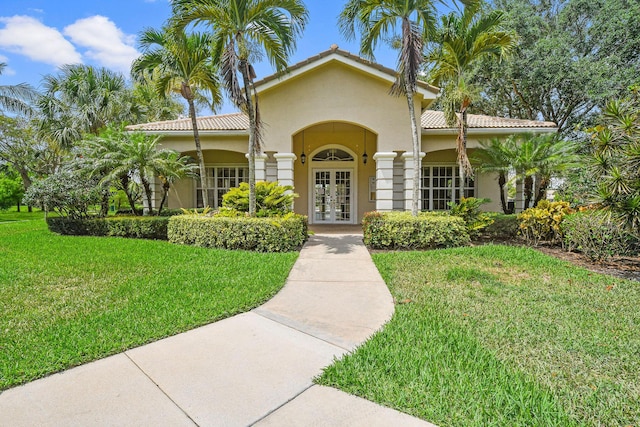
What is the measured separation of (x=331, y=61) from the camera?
1130 centimetres

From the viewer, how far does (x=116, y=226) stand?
11.1 metres

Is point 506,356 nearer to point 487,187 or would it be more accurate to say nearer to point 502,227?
point 502,227

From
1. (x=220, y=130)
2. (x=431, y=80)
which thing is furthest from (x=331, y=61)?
(x=220, y=130)

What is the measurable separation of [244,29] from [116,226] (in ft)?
26.1

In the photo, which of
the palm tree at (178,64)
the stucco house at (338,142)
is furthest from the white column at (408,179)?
the palm tree at (178,64)

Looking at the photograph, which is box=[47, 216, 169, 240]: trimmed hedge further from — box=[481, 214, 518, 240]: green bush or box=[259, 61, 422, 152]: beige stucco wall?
box=[481, 214, 518, 240]: green bush

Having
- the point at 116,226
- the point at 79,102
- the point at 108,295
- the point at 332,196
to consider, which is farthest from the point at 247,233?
the point at 79,102

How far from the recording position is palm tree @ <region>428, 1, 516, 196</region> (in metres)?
10.0

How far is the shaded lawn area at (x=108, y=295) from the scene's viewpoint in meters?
3.51

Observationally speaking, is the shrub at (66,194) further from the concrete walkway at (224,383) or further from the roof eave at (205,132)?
the concrete walkway at (224,383)

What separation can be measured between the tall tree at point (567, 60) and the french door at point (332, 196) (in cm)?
1188

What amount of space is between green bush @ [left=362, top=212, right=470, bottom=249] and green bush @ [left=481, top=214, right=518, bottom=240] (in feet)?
6.17

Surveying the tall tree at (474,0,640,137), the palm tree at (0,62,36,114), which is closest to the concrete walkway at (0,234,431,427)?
the tall tree at (474,0,640,137)

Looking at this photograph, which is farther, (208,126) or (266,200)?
(208,126)
